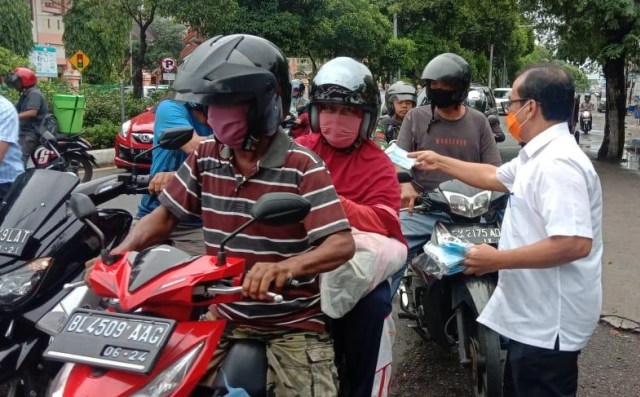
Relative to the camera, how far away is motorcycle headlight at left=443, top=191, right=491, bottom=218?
3555 millimetres

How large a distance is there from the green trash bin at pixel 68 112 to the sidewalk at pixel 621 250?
8.76 metres

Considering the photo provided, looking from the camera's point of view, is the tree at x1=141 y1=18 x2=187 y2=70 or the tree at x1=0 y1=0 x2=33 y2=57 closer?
the tree at x1=0 y1=0 x2=33 y2=57

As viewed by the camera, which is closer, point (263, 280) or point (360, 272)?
point (263, 280)

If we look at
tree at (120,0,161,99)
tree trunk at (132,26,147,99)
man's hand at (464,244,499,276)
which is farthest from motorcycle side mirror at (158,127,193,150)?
tree trunk at (132,26,147,99)

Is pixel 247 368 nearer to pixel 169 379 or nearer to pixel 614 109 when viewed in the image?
pixel 169 379

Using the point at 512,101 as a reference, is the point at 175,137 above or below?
below

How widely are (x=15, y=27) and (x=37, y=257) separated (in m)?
36.2

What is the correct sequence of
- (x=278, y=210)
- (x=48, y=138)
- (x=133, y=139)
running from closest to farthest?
1. (x=278, y=210)
2. (x=48, y=138)
3. (x=133, y=139)

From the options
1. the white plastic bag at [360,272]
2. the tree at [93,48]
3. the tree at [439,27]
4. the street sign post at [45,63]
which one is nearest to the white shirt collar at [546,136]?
the white plastic bag at [360,272]

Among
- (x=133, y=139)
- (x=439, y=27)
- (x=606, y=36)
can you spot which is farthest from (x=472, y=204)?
(x=439, y=27)

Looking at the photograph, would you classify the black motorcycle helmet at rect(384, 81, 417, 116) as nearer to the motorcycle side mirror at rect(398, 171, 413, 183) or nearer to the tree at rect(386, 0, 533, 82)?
the motorcycle side mirror at rect(398, 171, 413, 183)

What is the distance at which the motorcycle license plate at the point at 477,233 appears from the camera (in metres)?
3.47

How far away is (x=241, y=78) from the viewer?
6.41 feet

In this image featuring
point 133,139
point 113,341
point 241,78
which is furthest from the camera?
point 133,139
